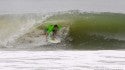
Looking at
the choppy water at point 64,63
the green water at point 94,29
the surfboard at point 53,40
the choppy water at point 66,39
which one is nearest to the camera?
the choppy water at point 64,63

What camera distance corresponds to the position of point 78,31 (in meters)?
25.4

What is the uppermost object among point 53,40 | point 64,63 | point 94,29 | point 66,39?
point 64,63

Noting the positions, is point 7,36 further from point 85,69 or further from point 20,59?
point 85,69

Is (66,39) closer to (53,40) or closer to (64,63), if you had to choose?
(53,40)

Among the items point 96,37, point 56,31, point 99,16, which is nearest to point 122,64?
point 56,31

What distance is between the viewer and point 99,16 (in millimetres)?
29000

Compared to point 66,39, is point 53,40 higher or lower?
higher

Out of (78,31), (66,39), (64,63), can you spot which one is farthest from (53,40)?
(64,63)

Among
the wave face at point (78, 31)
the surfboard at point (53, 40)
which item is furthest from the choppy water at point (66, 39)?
the surfboard at point (53, 40)

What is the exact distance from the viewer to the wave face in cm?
2138

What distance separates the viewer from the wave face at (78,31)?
2138 cm

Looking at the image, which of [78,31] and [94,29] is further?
[78,31]

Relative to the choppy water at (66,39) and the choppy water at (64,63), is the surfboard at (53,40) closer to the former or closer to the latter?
the choppy water at (66,39)

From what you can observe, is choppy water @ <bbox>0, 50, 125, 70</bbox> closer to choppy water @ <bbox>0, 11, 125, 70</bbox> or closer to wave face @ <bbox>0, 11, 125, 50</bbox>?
choppy water @ <bbox>0, 11, 125, 70</bbox>
